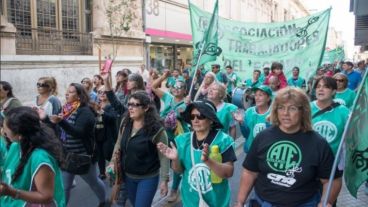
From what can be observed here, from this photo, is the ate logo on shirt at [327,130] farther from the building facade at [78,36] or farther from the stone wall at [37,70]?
the stone wall at [37,70]

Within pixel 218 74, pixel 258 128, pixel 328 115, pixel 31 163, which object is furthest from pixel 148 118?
pixel 218 74

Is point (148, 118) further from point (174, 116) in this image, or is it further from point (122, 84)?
point (122, 84)

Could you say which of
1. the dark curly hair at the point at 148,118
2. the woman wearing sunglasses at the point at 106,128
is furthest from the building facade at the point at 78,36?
the dark curly hair at the point at 148,118

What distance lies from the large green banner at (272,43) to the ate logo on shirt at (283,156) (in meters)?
8.14

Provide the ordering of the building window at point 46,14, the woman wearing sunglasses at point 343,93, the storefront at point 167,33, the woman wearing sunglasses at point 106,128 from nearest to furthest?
the woman wearing sunglasses at point 106,128
the woman wearing sunglasses at point 343,93
the building window at point 46,14
the storefront at point 167,33

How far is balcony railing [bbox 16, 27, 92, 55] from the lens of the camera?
1350cm

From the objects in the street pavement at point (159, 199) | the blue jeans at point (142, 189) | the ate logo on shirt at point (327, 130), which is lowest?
the street pavement at point (159, 199)

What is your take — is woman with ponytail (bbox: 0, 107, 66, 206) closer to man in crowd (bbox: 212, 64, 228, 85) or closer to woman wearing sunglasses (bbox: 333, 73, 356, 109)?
woman wearing sunglasses (bbox: 333, 73, 356, 109)

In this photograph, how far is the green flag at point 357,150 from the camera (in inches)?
121

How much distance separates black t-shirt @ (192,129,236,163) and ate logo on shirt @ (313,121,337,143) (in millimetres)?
1315

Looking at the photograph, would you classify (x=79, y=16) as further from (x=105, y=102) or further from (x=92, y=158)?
(x=92, y=158)

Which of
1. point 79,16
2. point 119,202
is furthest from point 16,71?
point 119,202

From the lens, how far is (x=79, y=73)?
15688 millimetres

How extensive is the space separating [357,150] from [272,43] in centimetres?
802
